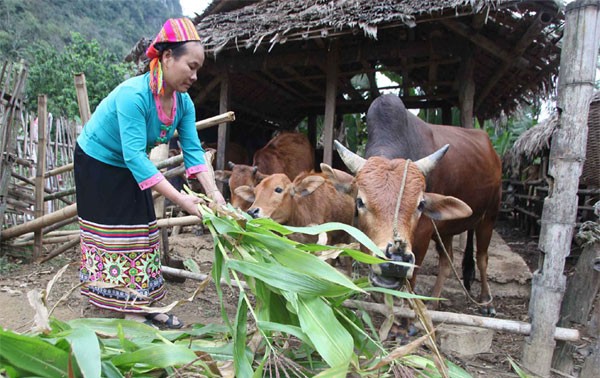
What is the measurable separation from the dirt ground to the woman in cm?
28

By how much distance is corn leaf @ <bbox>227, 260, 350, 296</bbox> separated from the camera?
5.29 ft

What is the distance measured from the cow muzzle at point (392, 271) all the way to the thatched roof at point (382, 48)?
2972 mm

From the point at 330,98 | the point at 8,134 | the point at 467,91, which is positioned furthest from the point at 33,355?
the point at 467,91

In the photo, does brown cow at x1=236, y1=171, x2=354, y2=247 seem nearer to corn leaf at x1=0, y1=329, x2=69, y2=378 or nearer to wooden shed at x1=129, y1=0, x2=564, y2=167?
wooden shed at x1=129, y1=0, x2=564, y2=167

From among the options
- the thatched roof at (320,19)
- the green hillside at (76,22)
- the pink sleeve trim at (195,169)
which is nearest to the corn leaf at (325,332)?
the pink sleeve trim at (195,169)

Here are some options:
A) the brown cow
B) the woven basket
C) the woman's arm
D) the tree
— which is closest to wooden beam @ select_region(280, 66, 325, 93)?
the brown cow

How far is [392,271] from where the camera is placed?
7.35 ft

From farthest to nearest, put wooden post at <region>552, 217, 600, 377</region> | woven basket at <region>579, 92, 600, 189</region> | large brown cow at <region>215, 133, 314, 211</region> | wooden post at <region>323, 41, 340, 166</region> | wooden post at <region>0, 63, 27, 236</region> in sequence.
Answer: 1. large brown cow at <region>215, 133, 314, 211</region>
2. wooden post at <region>323, 41, 340, 166</region>
3. woven basket at <region>579, 92, 600, 189</region>
4. wooden post at <region>0, 63, 27, 236</region>
5. wooden post at <region>552, 217, 600, 377</region>

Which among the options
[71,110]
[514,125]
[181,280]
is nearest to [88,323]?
[181,280]

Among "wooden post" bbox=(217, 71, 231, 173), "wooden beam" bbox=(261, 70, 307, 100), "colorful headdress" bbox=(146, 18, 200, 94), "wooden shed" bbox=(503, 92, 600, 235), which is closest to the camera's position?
"colorful headdress" bbox=(146, 18, 200, 94)

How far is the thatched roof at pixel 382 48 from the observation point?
4.60 meters

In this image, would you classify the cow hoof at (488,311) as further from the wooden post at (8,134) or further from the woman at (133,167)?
the wooden post at (8,134)

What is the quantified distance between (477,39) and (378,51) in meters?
1.22

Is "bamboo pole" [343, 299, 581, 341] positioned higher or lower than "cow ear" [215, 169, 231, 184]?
lower
